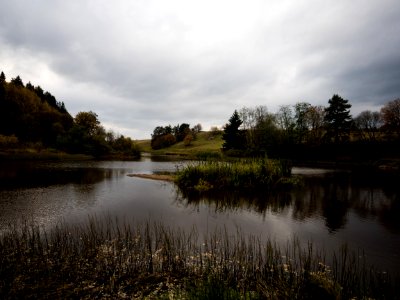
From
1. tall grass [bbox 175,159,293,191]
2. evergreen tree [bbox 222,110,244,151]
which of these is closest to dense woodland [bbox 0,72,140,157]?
evergreen tree [bbox 222,110,244,151]

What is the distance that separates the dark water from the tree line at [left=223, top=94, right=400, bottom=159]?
1820 inches

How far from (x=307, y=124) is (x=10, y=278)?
8386cm

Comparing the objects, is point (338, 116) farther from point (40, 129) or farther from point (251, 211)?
point (40, 129)

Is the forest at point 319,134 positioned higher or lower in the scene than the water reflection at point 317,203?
higher

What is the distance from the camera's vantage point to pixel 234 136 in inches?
3282

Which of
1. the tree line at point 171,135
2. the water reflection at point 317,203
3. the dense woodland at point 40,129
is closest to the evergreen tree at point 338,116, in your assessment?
the water reflection at point 317,203

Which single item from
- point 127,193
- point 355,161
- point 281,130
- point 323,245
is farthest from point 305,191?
point 281,130

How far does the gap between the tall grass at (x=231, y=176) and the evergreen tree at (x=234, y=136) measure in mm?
57049

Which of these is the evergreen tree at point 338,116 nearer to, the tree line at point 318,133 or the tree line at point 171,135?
the tree line at point 318,133

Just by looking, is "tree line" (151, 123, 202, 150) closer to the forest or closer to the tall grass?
the forest

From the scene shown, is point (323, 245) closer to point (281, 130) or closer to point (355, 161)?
point (355, 161)

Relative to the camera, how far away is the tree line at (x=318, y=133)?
214ft

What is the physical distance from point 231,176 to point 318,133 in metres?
63.6

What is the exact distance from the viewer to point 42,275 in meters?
6.40
